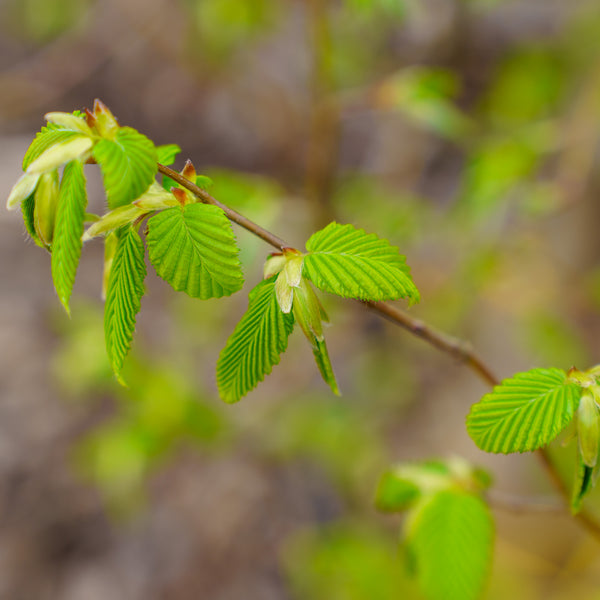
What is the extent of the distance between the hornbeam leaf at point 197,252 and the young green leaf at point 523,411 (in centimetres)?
26

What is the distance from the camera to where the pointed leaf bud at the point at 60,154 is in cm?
45

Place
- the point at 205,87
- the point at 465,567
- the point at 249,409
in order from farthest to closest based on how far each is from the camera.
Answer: the point at 205,87 < the point at 249,409 < the point at 465,567

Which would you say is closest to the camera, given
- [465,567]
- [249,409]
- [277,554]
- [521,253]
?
[465,567]

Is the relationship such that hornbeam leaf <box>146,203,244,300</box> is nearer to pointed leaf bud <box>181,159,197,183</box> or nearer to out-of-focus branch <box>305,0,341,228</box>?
pointed leaf bud <box>181,159,197,183</box>

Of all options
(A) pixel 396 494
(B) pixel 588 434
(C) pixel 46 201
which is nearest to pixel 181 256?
(C) pixel 46 201

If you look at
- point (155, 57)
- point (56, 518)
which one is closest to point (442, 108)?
point (56, 518)

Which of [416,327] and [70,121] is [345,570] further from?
[70,121]

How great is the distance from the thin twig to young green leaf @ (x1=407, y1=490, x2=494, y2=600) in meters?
0.12

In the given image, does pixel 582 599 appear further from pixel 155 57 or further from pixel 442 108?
pixel 155 57

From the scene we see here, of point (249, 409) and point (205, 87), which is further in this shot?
point (205, 87)

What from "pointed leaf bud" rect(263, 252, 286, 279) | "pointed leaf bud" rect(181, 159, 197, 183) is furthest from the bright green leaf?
"pointed leaf bud" rect(263, 252, 286, 279)

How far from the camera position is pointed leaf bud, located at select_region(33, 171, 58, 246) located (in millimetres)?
477

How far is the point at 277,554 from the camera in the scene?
76.1 inches

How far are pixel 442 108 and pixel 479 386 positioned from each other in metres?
1.16
